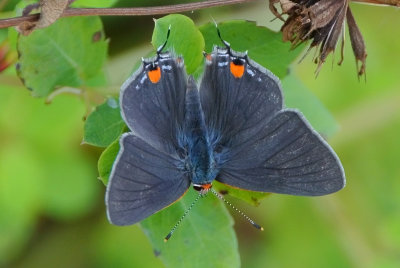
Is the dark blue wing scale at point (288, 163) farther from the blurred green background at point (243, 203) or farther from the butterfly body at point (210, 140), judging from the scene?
the blurred green background at point (243, 203)

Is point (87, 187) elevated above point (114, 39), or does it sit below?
below

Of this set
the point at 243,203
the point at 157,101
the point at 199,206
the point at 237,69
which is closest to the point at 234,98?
the point at 237,69

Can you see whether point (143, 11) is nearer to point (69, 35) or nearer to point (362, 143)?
point (69, 35)

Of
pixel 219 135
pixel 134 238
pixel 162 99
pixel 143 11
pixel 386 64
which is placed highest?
pixel 143 11

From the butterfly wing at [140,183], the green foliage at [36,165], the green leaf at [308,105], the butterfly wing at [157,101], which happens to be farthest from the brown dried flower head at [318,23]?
the green foliage at [36,165]

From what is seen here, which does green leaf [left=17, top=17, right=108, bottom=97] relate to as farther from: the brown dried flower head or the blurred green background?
the brown dried flower head

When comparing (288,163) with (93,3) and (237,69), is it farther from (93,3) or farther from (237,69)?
(93,3)

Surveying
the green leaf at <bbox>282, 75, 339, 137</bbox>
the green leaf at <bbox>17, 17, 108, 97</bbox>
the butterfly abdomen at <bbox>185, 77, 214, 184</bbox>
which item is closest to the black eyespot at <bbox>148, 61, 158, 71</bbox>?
the butterfly abdomen at <bbox>185, 77, 214, 184</bbox>

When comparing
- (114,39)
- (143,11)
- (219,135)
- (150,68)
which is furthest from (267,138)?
(114,39)
